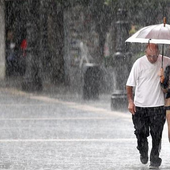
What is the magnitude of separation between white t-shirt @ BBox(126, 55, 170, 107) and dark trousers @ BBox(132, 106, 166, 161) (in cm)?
8

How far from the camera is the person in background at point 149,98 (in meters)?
10.0

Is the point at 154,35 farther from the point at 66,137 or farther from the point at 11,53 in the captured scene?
the point at 11,53

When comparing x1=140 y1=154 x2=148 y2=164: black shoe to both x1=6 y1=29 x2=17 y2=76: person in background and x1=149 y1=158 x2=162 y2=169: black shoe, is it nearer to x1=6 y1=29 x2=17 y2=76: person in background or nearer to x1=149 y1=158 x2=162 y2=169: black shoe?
Answer: x1=149 y1=158 x2=162 y2=169: black shoe

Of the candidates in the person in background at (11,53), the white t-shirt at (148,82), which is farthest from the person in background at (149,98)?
the person in background at (11,53)

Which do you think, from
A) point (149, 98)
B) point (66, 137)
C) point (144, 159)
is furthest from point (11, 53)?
point (149, 98)

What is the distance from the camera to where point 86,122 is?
1592 centimetres

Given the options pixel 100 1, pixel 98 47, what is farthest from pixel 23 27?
pixel 100 1

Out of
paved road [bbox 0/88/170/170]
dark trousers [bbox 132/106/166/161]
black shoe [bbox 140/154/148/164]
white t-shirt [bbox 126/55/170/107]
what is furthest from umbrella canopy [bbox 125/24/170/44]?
paved road [bbox 0/88/170/170]

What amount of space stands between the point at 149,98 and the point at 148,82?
191 millimetres

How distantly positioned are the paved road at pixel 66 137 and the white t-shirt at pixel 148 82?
0.80 metres

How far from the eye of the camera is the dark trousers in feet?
32.9

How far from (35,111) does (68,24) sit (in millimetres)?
13868

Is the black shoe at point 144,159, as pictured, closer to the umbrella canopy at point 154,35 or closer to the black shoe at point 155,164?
the black shoe at point 155,164

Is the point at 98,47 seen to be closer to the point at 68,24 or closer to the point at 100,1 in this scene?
the point at 68,24
